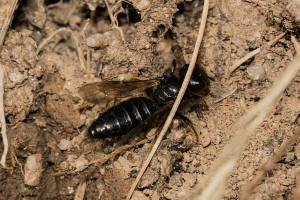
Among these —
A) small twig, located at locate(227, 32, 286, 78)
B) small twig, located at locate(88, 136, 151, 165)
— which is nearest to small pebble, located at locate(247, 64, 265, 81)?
small twig, located at locate(227, 32, 286, 78)

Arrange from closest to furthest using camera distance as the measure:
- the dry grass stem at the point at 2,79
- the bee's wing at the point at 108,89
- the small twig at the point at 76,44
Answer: the dry grass stem at the point at 2,79 → the bee's wing at the point at 108,89 → the small twig at the point at 76,44

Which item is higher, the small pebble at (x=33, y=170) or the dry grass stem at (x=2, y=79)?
the dry grass stem at (x=2, y=79)

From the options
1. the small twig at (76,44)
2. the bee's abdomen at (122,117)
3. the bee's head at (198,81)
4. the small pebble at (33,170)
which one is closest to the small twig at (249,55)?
the bee's head at (198,81)

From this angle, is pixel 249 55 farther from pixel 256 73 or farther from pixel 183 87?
pixel 183 87

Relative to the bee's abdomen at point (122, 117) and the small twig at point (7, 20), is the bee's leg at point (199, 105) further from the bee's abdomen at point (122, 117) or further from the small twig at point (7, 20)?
the small twig at point (7, 20)

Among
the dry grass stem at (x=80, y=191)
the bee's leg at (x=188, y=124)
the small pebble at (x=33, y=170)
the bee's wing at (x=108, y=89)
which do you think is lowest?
the dry grass stem at (x=80, y=191)

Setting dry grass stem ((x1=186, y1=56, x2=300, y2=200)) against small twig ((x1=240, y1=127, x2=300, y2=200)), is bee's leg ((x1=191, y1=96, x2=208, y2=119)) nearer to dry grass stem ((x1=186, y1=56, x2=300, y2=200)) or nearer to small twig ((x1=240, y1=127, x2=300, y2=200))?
small twig ((x1=240, y1=127, x2=300, y2=200))

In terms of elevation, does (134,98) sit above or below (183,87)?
below

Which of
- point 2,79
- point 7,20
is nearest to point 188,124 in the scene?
point 2,79
